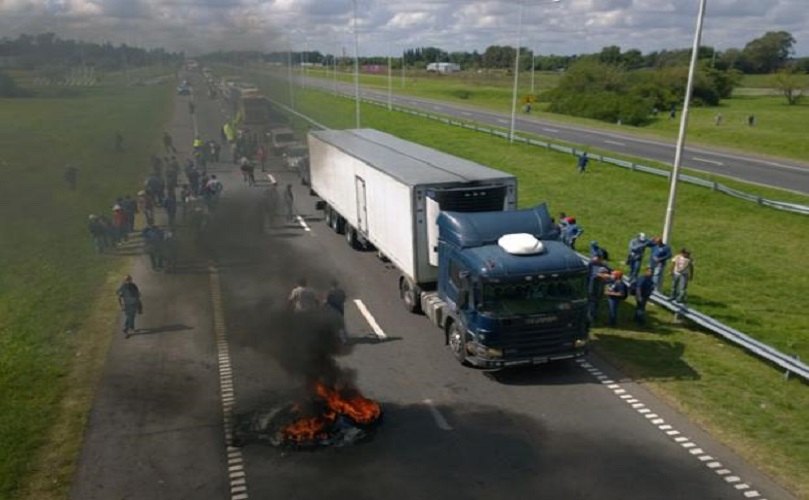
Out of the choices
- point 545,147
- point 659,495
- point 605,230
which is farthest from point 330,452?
point 545,147

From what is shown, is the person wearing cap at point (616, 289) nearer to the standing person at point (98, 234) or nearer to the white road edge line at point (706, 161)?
the standing person at point (98, 234)

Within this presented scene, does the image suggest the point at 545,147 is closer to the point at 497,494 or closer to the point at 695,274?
the point at 695,274

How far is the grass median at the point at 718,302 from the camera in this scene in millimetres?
11641

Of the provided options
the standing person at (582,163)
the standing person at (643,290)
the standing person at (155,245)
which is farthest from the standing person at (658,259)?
the standing person at (582,163)

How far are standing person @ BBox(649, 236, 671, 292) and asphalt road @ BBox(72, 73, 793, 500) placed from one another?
4.27m

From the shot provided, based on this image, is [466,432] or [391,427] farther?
[391,427]

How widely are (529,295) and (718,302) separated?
8155mm

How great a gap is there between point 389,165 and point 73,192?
16.0 meters

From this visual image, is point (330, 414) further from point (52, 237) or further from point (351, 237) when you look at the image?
point (52, 237)

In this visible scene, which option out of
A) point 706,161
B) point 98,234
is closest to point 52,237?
point 98,234

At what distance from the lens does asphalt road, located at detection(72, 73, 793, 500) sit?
32.2 feet

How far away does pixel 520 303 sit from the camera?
13.0 m

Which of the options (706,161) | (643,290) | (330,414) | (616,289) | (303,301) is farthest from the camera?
(706,161)

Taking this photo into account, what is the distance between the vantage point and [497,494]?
31.4 feet
